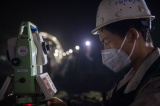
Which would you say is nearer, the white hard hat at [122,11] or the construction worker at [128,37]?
A: the construction worker at [128,37]

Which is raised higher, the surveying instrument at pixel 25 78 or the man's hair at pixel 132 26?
the man's hair at pixel 132 26

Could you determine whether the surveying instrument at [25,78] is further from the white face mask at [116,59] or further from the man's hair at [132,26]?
the man's hair at [132,26]

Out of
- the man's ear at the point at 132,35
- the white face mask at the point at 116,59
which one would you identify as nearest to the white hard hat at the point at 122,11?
the man's ear at the point at 132,35

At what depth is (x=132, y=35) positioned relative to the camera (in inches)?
76.6

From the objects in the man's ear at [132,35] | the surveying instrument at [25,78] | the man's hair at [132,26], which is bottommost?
the surveying instrument at [25,78]

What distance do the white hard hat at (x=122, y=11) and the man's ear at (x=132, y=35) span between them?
19 centimetres

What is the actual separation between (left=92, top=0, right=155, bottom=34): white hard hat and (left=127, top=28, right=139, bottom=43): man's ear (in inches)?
7.4

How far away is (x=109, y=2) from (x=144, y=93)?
1.30m

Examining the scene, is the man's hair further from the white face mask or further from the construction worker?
the white face mask

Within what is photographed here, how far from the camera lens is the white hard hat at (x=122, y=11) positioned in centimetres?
201

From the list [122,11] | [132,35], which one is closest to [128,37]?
[132,35]

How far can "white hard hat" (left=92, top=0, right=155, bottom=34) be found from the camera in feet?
6.59

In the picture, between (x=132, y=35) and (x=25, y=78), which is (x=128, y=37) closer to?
(x=132, y=35)

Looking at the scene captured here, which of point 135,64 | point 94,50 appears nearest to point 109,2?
point 135,64
